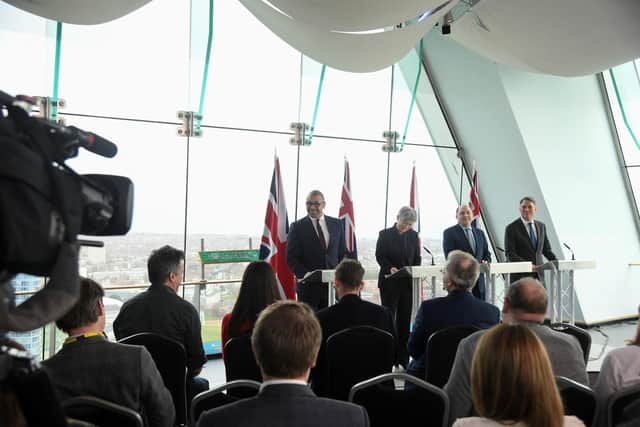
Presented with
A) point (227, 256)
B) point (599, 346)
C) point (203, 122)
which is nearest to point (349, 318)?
point (227, 256)

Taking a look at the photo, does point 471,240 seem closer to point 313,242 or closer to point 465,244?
point 465,244

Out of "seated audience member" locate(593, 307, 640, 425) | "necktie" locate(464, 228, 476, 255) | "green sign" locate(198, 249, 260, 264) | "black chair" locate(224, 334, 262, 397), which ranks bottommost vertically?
"black chair" locate(224, 334, 262, 397)

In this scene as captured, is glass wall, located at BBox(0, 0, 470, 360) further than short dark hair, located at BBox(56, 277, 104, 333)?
Yes

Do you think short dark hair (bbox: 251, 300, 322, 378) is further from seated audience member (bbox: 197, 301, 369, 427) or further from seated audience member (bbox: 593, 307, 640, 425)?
seated audience member (bbox: 593, 307, 640, 425)

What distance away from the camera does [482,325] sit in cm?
319

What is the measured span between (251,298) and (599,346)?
17.7 ft

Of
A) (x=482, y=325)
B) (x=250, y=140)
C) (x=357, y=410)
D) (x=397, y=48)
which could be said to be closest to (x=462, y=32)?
(x=397, y=48)

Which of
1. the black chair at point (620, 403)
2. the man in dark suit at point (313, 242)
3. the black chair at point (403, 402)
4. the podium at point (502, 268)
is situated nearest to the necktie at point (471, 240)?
the podium at point (502, 268)

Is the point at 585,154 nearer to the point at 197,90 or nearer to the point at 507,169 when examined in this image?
the point at 507,169

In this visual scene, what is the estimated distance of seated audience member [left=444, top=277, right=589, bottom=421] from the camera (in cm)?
223

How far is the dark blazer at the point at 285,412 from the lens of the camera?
4.71 ft

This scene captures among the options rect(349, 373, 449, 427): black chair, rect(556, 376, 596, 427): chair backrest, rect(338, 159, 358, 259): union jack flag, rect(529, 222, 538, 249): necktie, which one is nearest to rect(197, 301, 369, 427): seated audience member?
rect(349, 373, 449, 427): black chair

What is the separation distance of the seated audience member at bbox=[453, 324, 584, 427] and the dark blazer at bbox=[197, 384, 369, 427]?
35cm

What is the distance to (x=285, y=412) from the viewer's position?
4.75ft
